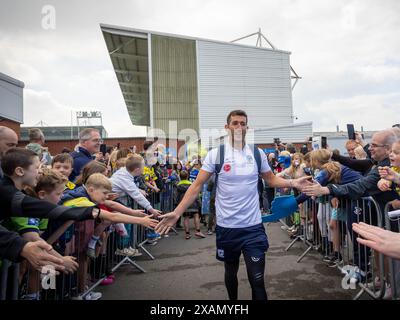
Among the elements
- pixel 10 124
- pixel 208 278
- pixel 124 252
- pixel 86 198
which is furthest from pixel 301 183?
pixel 10 124

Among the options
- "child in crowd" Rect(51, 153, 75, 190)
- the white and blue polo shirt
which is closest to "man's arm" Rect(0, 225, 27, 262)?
the white and blue polo shirt

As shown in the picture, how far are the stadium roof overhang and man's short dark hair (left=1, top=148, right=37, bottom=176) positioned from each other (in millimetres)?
19898

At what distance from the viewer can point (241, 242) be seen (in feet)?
10.1

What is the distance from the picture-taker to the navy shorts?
9.89ft

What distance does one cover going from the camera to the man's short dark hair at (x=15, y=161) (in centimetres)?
249

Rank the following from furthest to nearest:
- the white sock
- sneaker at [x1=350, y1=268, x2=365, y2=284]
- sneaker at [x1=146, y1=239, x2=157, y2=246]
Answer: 1. sneaker at [x1=146, y1=239, x2=157, y2=246]
2. sneaker at [x1=350, y1=268, x2=365, y2=284]
3. the white sock

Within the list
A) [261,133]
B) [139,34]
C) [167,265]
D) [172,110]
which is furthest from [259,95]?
[167,265]

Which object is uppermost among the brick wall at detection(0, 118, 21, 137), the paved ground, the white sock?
the brick wall at detection(0, 118, 21, 137)

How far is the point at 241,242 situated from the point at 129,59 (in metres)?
24.3

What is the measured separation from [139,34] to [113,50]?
2851 millimetres

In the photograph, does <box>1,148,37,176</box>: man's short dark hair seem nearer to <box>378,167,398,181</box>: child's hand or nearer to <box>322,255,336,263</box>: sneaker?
<box>378,167,398,181</box>: child's hand

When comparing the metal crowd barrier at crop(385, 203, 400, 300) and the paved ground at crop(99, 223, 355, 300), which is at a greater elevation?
the metal crowd barrier at crop(385, 203, 400, 300)

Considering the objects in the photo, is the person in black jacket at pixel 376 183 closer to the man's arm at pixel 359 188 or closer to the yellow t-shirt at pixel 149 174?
the man's arm at pixel 359 188

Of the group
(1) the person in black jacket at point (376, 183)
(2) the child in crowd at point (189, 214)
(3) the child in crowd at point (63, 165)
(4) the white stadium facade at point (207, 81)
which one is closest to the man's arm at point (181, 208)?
(1) the person in black jacket at point (376, 183)
